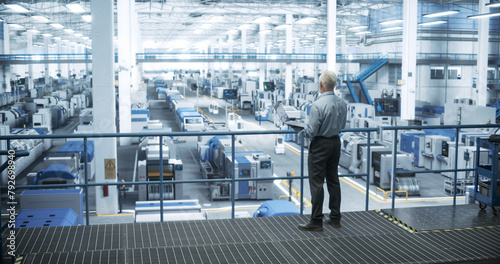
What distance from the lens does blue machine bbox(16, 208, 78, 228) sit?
250 inches

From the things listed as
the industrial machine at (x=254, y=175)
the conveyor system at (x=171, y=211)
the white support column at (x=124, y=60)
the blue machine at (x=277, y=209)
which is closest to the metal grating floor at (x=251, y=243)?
the blue machine at (x=277, y=209)

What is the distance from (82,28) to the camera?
47219 mm

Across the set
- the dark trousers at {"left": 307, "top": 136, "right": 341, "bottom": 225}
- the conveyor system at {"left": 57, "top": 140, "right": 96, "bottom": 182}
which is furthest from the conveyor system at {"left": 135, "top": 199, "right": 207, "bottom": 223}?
the conveyor system at {"left": 57, "top": 140, "right": 96, "bottom": 182}

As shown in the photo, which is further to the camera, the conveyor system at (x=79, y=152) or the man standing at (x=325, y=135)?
the conveyor system at (x=79, y=152)

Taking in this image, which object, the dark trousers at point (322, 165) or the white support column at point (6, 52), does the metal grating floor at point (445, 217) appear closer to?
the dark trousers at point (322, 165)

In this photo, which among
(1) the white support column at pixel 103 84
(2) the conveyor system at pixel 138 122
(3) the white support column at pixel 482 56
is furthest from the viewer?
(3) the white support column at pixel 482 56

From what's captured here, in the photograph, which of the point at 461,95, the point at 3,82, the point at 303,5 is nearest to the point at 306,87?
the point at 303,5

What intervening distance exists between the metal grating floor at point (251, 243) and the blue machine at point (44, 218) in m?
0.96

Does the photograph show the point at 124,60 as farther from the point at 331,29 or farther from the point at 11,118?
the point at 11,118

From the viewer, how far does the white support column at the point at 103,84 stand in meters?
12.9

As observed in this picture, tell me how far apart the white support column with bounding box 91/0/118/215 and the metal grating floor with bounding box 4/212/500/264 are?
8167mm

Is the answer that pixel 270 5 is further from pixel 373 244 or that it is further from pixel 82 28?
pixel 373 244

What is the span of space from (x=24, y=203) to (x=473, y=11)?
113ft

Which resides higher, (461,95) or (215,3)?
(215,3)
